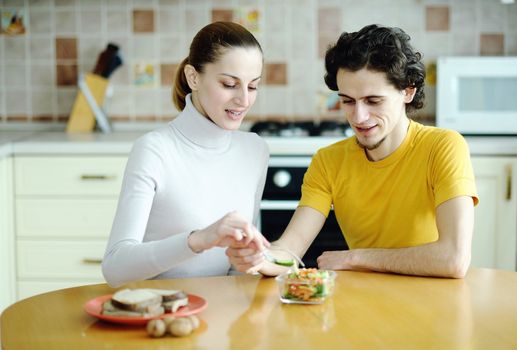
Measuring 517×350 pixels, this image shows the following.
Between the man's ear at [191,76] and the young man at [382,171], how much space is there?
36 cm

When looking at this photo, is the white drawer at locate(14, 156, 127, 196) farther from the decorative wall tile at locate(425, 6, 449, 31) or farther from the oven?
the decorative wall tile at locate(425, 6, 449, 31)

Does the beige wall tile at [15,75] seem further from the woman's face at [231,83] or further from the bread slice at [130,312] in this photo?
the bread slice at [130,312]

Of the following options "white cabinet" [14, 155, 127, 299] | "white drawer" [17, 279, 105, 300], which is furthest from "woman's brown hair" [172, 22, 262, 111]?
"white drawer" [17, 279, 105, 300]

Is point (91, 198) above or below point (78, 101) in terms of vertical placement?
below

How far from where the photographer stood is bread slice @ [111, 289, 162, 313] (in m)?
1.55

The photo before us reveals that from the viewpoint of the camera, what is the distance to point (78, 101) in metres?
3.96

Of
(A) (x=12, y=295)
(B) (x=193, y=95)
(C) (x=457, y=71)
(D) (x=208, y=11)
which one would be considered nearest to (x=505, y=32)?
(C) (x=457, y=71)

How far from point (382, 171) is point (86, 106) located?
2.09m

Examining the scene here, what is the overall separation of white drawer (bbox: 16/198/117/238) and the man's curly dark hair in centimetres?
159

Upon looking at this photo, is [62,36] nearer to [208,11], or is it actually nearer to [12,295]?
[208,11]

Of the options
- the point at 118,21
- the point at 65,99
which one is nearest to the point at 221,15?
the point at 118,21

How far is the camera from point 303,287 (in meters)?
1.68

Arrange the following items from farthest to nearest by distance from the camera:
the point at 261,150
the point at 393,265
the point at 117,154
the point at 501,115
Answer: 1. the point at 501,115
2. the point at 117,154
3. the point at 261,150
4. the point at 393,265

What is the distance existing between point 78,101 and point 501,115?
1942mm
